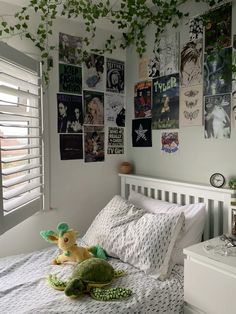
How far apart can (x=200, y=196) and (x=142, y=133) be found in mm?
741

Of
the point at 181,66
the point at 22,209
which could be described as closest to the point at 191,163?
the point at 181,66

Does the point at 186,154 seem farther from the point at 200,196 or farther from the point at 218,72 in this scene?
the point at 218,72

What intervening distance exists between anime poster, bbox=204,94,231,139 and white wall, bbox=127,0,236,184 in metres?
0.04

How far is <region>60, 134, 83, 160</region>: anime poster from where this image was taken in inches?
84.3

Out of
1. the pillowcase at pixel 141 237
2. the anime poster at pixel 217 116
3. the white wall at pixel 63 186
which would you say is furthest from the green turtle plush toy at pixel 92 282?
the anime poster at pixel 217 116

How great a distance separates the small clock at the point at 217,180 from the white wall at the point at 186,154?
4 cm

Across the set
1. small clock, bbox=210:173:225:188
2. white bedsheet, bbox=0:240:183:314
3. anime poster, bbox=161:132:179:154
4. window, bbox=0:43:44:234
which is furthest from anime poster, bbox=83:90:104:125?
white bedsheet, bbox=0:240:183:314

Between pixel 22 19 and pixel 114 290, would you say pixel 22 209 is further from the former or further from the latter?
pixel 22 19

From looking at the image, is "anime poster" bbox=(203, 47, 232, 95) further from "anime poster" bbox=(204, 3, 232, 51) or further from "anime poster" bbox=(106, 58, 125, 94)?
"anime poster" bbox=(106, 58, 125, 94)

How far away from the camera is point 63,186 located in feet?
7.12

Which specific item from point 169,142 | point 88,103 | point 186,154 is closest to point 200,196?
point 186,154

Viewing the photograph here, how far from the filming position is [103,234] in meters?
1.78

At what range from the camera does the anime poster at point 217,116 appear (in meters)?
1.73

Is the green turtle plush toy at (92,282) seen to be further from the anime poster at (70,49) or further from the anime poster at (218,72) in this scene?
the anime poster at (70,49)
